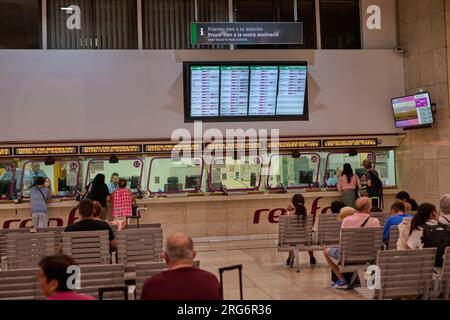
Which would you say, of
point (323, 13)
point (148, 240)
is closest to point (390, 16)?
point (323, 13)

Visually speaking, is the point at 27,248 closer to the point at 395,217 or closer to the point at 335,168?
the point at 395,217

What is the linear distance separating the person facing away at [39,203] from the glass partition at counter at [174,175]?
260 centimetres

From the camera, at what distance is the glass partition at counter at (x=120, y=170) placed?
1341 cm

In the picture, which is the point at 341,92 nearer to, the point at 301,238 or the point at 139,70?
the point at 139,70

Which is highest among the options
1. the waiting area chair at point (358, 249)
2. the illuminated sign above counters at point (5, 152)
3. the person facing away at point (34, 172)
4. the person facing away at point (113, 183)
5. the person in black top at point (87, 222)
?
the illuminated sign above counters at point (5, 152)

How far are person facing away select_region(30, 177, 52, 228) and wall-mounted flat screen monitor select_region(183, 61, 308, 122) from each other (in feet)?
11.7

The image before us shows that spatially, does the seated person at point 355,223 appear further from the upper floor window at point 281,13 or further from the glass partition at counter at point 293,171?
the upper floor window at point 281,13

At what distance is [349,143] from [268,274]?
619 centimetres

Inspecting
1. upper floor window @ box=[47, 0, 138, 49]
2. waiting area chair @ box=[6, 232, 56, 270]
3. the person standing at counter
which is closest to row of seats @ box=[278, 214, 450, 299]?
waiting area chair @ box=[6, 232, 56, 270]

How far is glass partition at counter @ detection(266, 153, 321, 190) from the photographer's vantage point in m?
14.1

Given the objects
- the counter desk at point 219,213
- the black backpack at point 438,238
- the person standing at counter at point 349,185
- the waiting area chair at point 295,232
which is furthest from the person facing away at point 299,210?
the person standing at counter at point 349,185

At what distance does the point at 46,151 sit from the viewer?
12.9m

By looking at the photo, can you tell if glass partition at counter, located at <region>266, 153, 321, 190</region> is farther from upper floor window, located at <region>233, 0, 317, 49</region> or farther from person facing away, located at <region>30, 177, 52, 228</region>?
person facing away, located at <region>30, 177, 52, 228</region>

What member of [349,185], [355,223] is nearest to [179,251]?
[355,223]
